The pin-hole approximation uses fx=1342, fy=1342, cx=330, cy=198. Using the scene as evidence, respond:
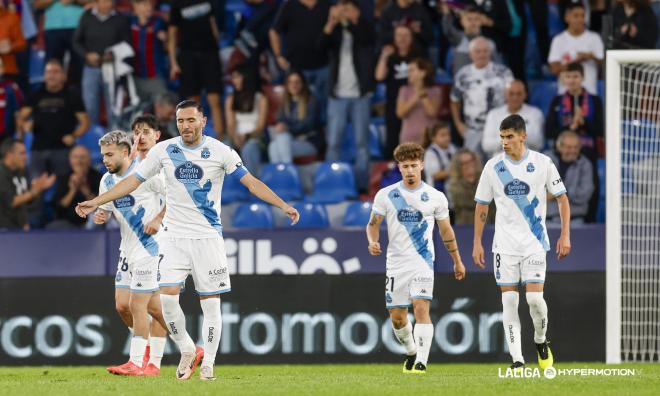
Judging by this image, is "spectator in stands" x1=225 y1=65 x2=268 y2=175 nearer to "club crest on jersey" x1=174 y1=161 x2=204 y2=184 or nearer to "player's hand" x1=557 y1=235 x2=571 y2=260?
"player's hand" x1=557 y1=235 x2=571 y2=260

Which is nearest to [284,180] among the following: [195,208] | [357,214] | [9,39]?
[357,214]

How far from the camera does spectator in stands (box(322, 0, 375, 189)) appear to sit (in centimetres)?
1784

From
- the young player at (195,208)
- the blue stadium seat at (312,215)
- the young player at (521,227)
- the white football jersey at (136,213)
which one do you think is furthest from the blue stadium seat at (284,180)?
the young player at (195,208)

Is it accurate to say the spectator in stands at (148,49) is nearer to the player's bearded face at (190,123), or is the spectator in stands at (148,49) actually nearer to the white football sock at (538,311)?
the player's bearded face at (190,123)

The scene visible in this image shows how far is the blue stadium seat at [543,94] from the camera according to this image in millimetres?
17969

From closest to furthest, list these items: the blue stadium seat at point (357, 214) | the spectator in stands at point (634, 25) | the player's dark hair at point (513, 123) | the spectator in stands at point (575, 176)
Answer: the player's dark hair at point (513, 123) < the spectator in stands at point (634, 25) < the spectator in stands at point (575, 176) < the blue stadium seat at point (357, 214)

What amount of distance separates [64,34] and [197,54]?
80.4 inches

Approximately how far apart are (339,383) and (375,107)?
8777 mm

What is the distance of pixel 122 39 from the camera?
60.9 ft

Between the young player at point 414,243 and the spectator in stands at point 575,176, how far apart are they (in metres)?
4.09

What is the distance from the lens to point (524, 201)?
38.3 feet

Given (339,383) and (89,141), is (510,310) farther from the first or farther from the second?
(89,141)

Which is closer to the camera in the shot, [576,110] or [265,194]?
[265,194]

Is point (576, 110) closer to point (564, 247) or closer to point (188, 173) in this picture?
point (564, 247)
